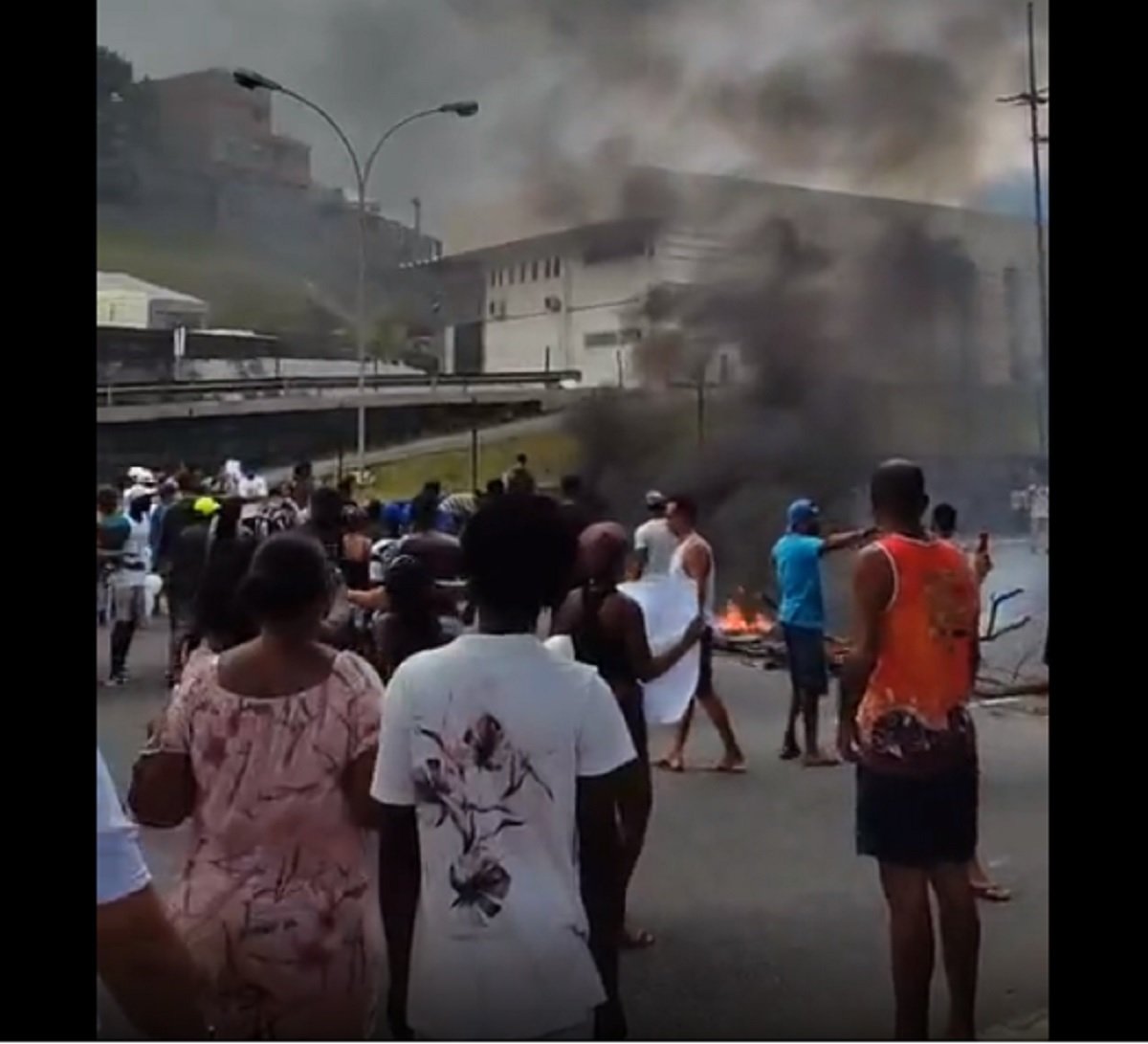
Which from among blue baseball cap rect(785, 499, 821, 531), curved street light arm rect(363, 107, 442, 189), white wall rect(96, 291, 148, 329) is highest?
curved street light arm rect(363, 107, 442, 189)

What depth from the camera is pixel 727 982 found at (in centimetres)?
259

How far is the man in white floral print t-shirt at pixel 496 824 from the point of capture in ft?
5.81

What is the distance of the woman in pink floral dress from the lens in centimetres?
183

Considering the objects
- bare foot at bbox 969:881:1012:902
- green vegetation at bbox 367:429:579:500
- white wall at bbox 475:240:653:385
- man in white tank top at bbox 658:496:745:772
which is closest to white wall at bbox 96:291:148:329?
green vegetation at bbox 367:429:579:500

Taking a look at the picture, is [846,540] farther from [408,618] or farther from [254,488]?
[254,488]

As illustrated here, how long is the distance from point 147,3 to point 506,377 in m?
0.90

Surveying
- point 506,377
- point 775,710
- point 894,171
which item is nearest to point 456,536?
point 506,377

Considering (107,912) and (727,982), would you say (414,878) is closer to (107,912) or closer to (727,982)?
(107,912)

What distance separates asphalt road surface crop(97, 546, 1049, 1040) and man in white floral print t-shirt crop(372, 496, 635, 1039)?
0.65 meters

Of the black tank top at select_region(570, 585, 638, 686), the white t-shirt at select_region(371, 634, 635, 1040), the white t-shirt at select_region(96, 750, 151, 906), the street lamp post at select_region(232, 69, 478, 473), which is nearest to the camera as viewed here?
the white t-shirt at select_region(96, 750, 151, 906)

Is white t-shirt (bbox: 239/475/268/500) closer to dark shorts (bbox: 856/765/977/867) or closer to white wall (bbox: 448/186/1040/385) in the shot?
white wall (bbox: 448/186/1040/385)

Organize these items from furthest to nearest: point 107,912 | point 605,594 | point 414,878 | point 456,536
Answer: point 605,594, point 456,536, point 414,878, point 107,912

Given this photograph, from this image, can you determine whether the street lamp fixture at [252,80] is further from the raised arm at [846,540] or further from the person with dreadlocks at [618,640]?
the raised arm at [846,540]
